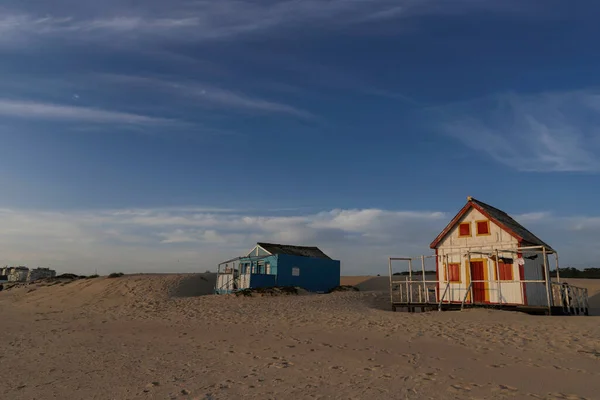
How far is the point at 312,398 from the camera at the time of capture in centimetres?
730

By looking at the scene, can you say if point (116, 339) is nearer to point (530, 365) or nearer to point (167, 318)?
point (167, 318)

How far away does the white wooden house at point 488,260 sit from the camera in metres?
19.5

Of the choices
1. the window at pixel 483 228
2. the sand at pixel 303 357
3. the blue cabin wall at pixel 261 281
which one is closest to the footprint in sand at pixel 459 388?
the sand at pixel 303 357

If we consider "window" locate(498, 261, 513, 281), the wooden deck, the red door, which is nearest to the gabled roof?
"window" locate(498, 261, 513, 281)

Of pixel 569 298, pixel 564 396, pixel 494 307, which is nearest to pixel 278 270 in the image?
pixel 494 307

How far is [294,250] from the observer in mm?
38438

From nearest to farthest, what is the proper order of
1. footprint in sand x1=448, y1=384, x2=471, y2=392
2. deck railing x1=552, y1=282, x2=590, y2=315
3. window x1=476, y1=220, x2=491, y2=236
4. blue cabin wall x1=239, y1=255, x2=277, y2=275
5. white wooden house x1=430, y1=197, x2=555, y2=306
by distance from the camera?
footprint in sand x1=448, y1=384, x2=471, y2=392 → white wooden house x1=430, y1=197, x2=555, y2=306 → deck railing x1=552, y1=282, x2=590, y2=315 → window x1=476, y1=220, x2=491, y2=236 → blue cabin wall x1=239, y1=255, x2=277, y2=275

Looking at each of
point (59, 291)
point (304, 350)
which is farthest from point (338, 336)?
point (59, 291)

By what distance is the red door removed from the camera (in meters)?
20.7

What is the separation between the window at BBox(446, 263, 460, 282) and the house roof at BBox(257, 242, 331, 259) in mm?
16750

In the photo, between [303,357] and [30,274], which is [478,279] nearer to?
[303,357]

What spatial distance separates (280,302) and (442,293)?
948 centimetres

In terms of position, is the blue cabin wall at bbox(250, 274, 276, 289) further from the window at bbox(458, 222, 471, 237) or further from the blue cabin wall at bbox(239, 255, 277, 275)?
the window at bbox(458, 222, 471, 237)

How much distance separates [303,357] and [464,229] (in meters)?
14.7
